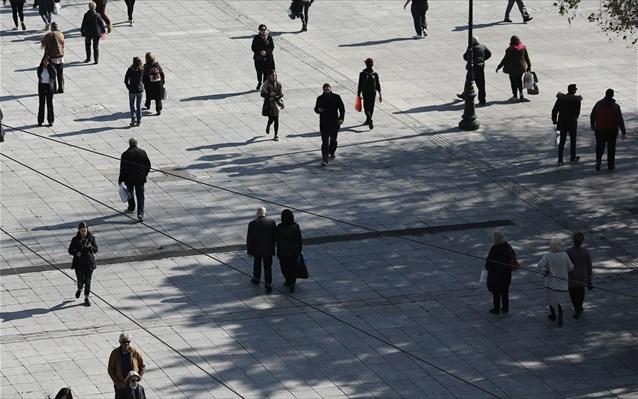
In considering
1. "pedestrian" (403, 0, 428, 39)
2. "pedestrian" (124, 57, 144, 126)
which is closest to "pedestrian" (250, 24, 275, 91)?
"pedestrian" (124, 57, 144, 126)

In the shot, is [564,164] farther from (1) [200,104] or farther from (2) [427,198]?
(1) [200,104]

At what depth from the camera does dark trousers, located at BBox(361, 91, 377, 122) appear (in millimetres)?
→ 30766

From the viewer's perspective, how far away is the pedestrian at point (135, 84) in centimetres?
3045

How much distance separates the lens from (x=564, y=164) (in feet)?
96.1

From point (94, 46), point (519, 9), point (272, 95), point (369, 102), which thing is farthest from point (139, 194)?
point (519, 9)

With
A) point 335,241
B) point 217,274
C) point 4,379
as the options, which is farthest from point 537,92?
point 4,379

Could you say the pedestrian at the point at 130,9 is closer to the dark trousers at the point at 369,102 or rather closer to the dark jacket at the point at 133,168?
the dark trousers at the point at 369,102

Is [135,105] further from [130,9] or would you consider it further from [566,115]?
[566,115]

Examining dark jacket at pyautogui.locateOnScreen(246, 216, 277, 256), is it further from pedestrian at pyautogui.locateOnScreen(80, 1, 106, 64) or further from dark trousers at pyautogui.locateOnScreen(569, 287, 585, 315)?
pedestrian at pyautogui.locateOnScreen(80, 1, 106, 64)

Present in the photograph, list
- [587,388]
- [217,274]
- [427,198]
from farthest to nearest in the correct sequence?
[427,198], [217,274], [587,388]

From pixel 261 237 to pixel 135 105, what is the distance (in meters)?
8.92

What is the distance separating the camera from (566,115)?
28891 mm

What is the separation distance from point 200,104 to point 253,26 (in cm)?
646

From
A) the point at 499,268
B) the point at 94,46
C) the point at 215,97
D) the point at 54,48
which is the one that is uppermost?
the point at 499,268
